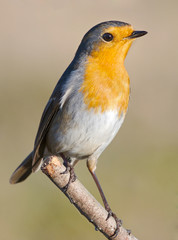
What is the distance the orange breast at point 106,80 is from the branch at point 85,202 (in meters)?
1.13

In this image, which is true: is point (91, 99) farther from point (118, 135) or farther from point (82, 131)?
point (118, 135)

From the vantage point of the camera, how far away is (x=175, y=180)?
6.93 metres

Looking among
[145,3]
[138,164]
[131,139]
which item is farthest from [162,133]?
[145,3]

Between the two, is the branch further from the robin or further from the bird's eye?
the bird's eye

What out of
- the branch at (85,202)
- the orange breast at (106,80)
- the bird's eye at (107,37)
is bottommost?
the branch at (85,202)

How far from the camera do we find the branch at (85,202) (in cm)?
367

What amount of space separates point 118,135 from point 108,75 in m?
3.99

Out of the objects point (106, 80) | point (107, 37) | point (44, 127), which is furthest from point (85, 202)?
point (107, 37)

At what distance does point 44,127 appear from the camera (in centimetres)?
510

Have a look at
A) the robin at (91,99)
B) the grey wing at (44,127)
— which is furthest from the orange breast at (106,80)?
the grey wing at (44,127)

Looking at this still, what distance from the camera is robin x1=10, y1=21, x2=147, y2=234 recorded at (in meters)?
4.79

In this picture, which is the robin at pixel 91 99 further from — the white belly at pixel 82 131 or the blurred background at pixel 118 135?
the blurred background at pixel 118 135

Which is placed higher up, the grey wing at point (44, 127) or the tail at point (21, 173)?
the grey wing at point (44, 127)

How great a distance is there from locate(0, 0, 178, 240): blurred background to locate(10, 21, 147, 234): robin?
36.4 inches
